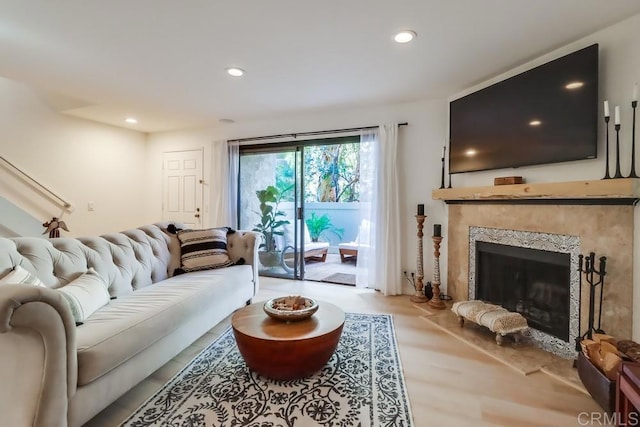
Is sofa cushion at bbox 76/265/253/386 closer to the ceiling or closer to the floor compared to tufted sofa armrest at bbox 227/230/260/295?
closer to the floor

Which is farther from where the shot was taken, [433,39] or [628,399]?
[433,39]

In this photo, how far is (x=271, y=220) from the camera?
15.3ft

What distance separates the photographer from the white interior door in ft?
16.7

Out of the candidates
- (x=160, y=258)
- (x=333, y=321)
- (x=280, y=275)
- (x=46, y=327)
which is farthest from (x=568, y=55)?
(x=280, y=275)

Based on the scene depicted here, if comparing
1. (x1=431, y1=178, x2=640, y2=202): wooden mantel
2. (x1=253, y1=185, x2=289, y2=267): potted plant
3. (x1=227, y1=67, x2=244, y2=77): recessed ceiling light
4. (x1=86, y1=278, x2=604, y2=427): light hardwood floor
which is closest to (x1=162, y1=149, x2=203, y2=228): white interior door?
(x1=253, y1=185, x2=289, y2=267): potted plant

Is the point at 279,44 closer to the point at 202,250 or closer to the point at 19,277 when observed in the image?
the point at 202,250

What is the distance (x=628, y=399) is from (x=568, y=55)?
2.23m

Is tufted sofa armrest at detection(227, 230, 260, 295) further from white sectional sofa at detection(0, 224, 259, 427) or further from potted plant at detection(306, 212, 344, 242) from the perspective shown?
potted plant at detection(306, 212, 344, 242)

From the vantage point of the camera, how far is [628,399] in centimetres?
127

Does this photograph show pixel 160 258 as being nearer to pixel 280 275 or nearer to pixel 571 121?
pixel 280 275

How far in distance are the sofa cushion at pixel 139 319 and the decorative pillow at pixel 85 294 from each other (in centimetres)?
5

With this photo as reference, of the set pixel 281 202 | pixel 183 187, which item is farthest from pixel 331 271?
pixel 183 187

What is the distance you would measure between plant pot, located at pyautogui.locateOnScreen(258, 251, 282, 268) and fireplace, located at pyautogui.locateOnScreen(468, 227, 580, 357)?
104 inches

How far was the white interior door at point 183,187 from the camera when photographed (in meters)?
5.08
